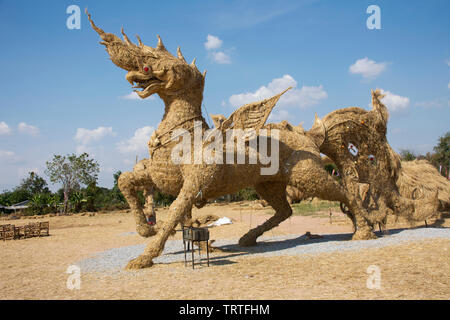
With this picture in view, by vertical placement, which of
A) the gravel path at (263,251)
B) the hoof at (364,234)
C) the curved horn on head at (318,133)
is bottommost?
the gravel path at (263,251)

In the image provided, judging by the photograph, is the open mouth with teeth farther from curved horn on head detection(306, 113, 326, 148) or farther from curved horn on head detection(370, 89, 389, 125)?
curved horn on head detection(370, 89, 389, 125)

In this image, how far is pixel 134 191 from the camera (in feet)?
19.6

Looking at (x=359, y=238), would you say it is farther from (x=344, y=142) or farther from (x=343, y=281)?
(x=343, y=281)

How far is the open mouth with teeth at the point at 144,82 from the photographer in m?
5.37

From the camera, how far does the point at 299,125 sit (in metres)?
7.23

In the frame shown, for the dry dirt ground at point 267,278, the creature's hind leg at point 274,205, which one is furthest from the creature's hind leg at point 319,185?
the dry dirt ground at point 267,278

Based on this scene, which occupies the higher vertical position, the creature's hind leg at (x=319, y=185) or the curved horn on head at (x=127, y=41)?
the curved horn on head at (x=127, y=41)

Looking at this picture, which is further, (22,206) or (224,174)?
(22,206)

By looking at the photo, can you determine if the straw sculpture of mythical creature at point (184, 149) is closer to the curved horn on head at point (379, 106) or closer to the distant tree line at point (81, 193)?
the curved horn on head at point (379, 106)

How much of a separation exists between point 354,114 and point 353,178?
1402 mm

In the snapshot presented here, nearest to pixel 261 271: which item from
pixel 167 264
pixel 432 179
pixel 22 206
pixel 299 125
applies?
pixel 167 264

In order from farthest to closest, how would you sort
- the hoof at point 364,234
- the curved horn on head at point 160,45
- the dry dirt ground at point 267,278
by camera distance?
the hoof at point 364,234
the curved horn on head at point 160,45
the dry dirt ground at point 267,278

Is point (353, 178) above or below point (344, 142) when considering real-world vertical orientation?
below

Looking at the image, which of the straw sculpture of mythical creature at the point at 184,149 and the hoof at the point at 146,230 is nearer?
the straw sculpture of mythical creature at the point at 184,149
